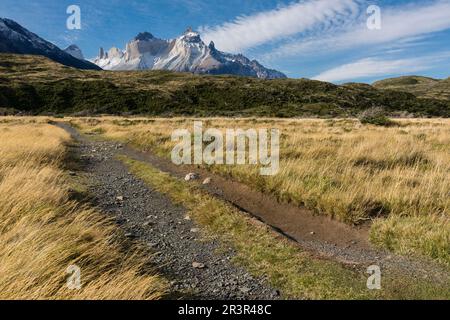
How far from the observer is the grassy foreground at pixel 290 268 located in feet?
16.0

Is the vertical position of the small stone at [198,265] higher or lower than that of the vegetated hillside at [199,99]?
lower

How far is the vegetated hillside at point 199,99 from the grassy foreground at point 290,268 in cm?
6111

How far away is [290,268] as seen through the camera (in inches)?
219

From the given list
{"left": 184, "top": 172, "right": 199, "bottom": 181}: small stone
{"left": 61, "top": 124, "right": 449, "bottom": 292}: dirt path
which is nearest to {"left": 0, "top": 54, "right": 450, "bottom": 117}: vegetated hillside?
{"left": 184, "top": 172, "right": 199, "bottom": 181}: small stone

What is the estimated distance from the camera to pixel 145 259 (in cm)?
548

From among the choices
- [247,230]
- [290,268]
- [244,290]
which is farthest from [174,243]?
[290,268]

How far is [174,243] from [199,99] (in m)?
91.9

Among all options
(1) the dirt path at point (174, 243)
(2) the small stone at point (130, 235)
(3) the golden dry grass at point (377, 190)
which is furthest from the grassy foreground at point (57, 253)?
(3) the golden dry grass at point (377, 190)

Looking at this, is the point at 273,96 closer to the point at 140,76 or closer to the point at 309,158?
the point at 140,76

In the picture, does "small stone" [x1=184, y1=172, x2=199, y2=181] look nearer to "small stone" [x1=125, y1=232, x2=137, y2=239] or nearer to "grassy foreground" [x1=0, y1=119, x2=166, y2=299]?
"grassy foreground" [x1=0, y1=119, x2=166, y2=299]

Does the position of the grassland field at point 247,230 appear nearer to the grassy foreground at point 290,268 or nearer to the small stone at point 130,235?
the grassy foreground at point 290,268

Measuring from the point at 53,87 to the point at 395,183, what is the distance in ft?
316

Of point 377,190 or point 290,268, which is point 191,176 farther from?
point 290,268
